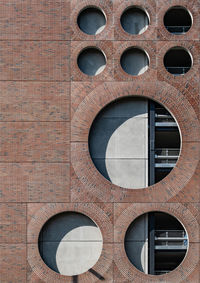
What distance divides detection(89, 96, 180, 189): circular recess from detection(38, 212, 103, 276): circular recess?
255cm

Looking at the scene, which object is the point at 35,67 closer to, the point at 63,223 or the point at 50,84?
the point at 50,84

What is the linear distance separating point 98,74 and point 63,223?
7.28 meters

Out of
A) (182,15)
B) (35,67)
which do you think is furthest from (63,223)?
(182,15)

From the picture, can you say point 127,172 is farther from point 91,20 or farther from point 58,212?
point 91,20

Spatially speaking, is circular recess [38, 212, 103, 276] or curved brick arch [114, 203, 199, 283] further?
circular recess [38, 212, 103, 276]

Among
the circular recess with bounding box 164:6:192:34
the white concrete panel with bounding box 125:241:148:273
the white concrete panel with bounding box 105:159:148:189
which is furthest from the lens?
the circular recess with bounding box 164:6:192:34

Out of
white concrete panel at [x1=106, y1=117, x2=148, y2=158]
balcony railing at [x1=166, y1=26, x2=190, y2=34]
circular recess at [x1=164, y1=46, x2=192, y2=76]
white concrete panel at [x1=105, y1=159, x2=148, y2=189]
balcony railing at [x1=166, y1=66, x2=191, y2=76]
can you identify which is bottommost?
white concrete panel at [x1=105, y1=159, x2=148, y2=189]

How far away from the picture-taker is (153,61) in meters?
14.3

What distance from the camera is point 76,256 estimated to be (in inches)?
548

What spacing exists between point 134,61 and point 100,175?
581 centimetres

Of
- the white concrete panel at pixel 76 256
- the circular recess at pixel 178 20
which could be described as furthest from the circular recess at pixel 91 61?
the white concrete panel at pixel 76 256

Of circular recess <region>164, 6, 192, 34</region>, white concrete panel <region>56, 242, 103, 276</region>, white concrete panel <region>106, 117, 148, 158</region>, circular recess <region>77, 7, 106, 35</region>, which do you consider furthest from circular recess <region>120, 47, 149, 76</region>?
white concrete panel <region>56, 242, 103, 276</region>

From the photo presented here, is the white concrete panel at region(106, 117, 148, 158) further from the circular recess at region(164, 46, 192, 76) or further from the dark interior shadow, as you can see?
the circular recess at region(164, 46, 192, 76)

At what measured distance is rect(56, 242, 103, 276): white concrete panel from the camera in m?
13.8
